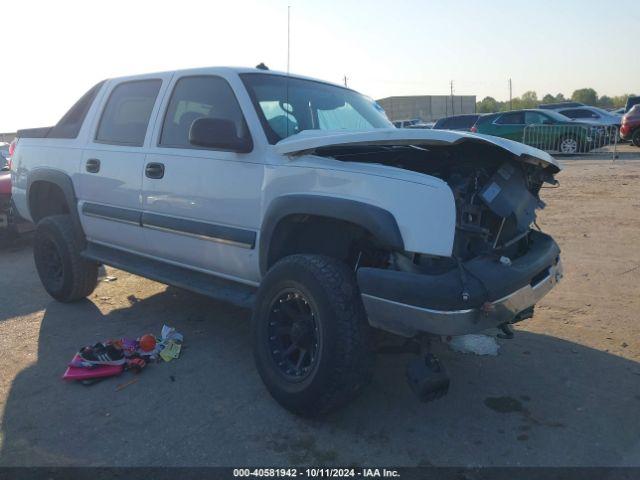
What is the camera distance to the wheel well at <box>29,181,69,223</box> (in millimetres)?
5609

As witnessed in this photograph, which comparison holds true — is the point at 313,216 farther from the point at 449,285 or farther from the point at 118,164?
the point at 118,164

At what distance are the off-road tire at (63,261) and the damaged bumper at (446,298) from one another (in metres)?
3.36

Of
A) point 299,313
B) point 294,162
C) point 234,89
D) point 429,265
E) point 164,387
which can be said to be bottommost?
point 164,387

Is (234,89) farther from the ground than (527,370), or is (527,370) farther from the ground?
(234,89)

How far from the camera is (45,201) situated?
5754 mm

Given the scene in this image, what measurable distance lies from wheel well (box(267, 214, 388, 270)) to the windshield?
58cm

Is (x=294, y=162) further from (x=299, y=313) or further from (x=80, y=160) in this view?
(x=80, y=160)

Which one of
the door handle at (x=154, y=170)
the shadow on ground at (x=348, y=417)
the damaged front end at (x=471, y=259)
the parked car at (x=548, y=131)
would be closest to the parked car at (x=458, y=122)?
the parked car at (x=548, y=131)

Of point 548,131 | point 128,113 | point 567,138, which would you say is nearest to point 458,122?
point 548,131

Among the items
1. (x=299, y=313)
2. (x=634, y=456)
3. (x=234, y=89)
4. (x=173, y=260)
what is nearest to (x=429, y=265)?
(x=299, y=313)

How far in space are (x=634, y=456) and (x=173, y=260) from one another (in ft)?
10.5

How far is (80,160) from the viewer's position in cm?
502

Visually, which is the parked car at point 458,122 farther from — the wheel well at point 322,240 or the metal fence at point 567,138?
the wheel well at point 322,240

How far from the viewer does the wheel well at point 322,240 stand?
3264 millimetres
